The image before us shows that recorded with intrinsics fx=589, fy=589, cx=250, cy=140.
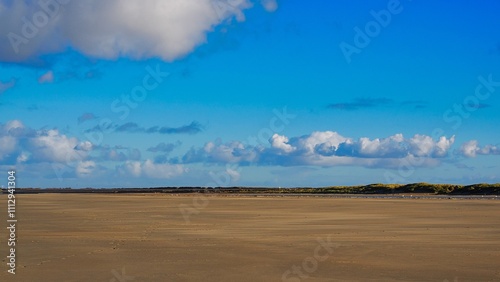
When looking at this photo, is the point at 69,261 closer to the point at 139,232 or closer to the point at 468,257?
the point at 139,232

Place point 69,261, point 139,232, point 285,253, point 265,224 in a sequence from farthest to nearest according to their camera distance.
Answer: point 265,224
point 139,232
point 285,253
point 69,261

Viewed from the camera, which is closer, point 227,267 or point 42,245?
point 227,267

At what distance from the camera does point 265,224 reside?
1164 inches

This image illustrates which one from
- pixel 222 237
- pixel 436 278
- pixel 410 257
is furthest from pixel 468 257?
pixel 222 237

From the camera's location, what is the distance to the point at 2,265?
15500 mm

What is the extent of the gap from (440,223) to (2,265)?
21.4 m

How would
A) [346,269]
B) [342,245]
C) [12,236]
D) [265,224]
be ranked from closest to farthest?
[346,269] < [342,245] < [12,236] < [265,224]

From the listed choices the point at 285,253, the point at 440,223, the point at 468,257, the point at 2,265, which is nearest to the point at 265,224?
the point at 440,223

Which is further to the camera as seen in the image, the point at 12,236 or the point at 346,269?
the point at 12,236

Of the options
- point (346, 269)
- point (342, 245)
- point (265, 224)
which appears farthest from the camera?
point (265, 224)

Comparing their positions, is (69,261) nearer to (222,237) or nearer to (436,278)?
(222,237)

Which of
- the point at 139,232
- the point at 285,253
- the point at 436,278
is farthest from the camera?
the point at 139,232

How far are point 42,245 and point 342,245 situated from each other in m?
10.2

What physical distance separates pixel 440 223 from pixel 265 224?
28.8ft
